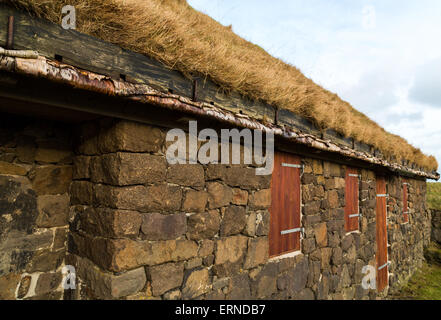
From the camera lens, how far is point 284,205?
340 centimetres

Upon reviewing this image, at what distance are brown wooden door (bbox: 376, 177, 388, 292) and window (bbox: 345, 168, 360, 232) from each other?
1.29 metres

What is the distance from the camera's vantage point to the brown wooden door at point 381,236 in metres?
5.82

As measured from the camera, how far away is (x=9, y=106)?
1836mm

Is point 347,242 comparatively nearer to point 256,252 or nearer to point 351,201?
point 351,201

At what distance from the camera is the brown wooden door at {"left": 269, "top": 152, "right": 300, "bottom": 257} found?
3.23m

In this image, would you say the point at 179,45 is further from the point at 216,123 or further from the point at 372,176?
→ the point at 372,176

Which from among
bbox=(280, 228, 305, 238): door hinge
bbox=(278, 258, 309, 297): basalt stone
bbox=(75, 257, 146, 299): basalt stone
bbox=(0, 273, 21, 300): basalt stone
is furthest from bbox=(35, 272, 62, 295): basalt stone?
bbox=(280, 228, 305, 238): door hinge

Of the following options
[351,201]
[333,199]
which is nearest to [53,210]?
[333,199]

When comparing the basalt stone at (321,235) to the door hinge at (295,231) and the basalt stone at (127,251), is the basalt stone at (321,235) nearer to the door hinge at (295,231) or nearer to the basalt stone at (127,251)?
the door hinge at (295,231)

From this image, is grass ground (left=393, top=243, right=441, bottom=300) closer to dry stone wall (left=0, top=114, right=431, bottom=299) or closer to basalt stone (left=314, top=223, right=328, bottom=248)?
basalt stone (left=314, top=223, right=328, bottom=248)

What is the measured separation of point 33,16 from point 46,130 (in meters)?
0.90
